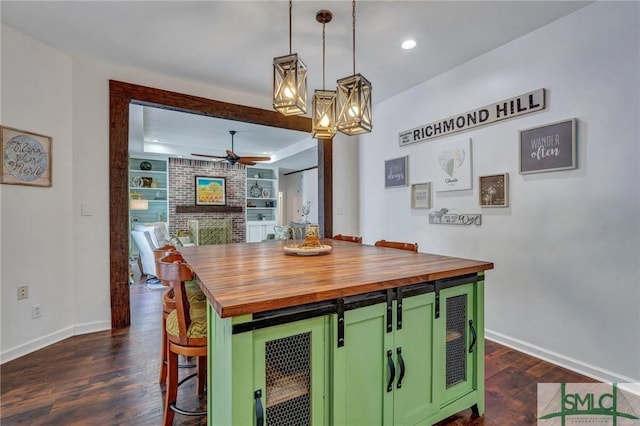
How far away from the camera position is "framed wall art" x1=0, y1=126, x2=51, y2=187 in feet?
7.98

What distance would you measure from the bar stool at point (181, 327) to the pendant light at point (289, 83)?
1.14 m

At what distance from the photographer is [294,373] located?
116 cm

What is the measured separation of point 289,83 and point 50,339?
3025 mm

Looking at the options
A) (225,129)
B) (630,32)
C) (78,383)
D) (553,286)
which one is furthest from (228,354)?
(225,129)

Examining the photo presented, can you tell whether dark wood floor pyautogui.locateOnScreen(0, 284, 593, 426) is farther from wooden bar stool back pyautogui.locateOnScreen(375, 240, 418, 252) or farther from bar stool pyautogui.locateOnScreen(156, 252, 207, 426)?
wooden bar stool back pyautogui.locateOnScreen(375, 240, 418, 252)

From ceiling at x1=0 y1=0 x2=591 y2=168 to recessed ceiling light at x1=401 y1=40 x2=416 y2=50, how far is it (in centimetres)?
5

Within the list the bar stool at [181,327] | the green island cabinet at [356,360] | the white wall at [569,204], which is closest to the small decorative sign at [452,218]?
the white wall at [569,204]

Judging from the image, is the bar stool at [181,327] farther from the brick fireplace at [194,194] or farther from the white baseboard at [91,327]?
the brick fireplace at [194,194]

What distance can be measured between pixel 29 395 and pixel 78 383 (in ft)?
0.80

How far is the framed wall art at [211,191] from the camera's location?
7.88 metres

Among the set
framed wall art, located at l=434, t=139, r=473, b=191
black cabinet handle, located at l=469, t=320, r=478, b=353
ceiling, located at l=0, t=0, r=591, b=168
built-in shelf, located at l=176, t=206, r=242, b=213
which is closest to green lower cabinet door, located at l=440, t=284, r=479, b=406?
black cabinet handle, located at l=469, t=320, r=478, b=353

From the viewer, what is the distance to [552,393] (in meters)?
1.96

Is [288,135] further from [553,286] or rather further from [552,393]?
[552,393]

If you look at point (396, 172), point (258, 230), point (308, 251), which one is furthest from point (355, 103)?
point (258, 230)
